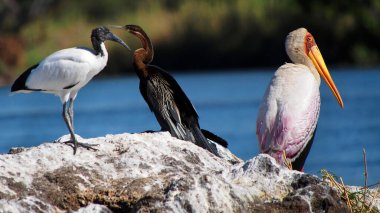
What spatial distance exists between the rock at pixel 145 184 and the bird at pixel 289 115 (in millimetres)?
1639

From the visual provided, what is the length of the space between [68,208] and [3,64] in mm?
27015

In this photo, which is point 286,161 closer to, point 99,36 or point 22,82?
point 99,36

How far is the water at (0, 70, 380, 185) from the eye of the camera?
1691 cm

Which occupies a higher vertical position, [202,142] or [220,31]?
[202,142]

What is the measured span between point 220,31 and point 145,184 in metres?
27.6

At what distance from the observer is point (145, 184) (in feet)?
17.4

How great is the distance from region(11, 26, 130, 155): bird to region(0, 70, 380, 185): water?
6.78 meters

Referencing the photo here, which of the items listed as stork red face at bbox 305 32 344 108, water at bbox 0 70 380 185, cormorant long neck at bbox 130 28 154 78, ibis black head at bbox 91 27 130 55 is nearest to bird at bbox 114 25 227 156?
cormorant long neck at bbox 130 28 154 78

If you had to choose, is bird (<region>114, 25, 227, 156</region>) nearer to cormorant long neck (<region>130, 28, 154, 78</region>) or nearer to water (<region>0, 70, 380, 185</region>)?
cormorant long neck (<region>130, 28, 154, 78</region>)

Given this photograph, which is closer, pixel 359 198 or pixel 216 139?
pixel 359 198

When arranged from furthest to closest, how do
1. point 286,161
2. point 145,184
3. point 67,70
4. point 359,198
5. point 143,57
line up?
1. point 143,57
2. point 286,161
3. point 67,70
4. point 359,198
5. point 145,184

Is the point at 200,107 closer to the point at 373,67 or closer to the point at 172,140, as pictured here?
the point at 373,67

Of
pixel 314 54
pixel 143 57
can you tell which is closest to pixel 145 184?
pixel 143 57

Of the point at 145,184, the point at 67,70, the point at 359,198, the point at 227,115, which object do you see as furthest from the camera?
the point at 227,115
